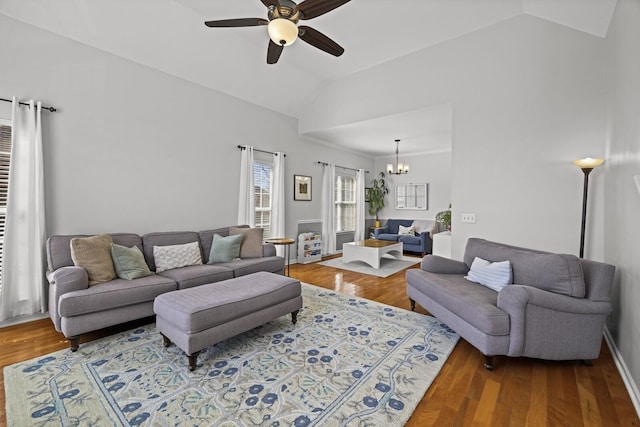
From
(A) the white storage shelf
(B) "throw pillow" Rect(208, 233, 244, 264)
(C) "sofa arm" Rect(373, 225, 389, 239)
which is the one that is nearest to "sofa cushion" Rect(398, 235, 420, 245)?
(C) "sofa arm" Rect(373, 225, 389, 239)

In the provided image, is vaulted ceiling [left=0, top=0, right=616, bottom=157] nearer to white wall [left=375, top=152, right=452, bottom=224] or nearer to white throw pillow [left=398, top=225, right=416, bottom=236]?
white wall [left=375, top=152, right=452, bottom=224]

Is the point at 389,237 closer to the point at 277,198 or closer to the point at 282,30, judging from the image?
the point at 277,198

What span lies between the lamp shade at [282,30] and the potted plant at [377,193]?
20.2 feet

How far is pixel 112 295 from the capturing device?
2.48 meters

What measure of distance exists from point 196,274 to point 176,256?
51 cm

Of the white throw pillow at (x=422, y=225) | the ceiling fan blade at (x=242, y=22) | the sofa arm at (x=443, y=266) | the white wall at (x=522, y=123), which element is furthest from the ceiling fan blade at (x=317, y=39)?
the white throw pillow at (x=422, y=225)

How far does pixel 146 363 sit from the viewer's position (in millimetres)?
2141

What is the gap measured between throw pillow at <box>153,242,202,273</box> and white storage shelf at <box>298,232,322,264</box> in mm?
2402

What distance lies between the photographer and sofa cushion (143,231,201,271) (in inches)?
133

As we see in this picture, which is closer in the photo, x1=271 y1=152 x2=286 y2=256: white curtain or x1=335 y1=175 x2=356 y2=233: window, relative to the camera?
x1=271 y1=152 x2=286 y2=256: white curtain

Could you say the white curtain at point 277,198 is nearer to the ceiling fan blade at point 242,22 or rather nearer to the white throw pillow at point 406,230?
the ceiling fan blade at point 242,22

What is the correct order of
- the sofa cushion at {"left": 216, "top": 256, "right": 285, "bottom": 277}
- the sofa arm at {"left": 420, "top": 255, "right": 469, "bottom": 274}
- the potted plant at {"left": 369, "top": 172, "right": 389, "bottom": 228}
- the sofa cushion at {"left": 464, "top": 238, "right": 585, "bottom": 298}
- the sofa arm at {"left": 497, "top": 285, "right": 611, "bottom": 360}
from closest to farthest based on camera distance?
the sofa arm at {"left": 497, "top": 285, "right": 611, "bottom": 360} → the sofa cushion at {"left": 464, "top": 238, "right": 585, "bottom": 298} → the sofa arm at {"left": 420, "top": 255, "right": 469, "bottom": 274} → the sofa cushion at {"left": 216, "top": 256, "right": 285, "bottom": 277} → the potted plant at {"left": 369, "top": 172, "right": 389, "bottom": 228}

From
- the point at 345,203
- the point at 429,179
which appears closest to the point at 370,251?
the point at 345,203

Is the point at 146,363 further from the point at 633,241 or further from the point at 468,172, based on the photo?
the point at 468,172
